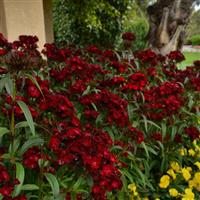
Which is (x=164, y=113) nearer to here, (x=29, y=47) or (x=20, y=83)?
(x=20, y=83)

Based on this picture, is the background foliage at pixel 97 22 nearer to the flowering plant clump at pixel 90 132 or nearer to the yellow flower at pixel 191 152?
the flowering plant clump at pixel 90 132

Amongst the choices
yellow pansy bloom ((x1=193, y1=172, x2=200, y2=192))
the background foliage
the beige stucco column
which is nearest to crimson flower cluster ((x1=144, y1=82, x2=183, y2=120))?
yellow pansy bloom ((x1=193, y1=172, x2=200, y2=192))

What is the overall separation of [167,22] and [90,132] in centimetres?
422

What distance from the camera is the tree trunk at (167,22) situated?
19.8 ft

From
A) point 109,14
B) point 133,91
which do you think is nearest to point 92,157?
point 133,91

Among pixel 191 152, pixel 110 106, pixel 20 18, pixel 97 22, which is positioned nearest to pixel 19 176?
pixel 110 106

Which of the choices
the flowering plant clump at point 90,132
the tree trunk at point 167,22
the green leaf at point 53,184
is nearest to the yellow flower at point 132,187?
the flowering plant clump at point 90,132

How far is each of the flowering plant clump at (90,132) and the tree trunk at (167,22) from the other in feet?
7.67

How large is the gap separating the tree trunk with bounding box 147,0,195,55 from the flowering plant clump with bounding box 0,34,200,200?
7.67 ft

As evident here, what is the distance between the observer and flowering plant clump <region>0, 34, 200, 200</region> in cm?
198

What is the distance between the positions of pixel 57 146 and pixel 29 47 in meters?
1.68

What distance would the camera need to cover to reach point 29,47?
3.45 metres

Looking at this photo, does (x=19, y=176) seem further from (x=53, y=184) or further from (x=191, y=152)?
(x=191, y=152)

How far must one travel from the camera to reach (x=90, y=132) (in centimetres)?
222
